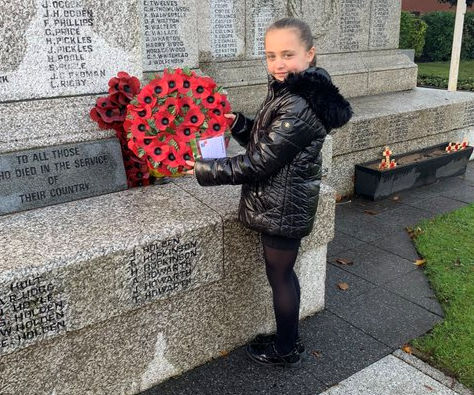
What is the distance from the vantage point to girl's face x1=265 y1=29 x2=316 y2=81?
98.0 inches

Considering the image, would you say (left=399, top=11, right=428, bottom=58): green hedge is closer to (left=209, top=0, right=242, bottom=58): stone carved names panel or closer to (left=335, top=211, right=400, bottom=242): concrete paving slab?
(left=209, top=0, right=242, bottom=58): stone carved names panel

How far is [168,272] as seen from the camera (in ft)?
8.95

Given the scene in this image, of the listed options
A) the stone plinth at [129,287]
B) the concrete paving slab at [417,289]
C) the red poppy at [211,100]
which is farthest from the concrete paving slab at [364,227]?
the red poppy at [211,100]

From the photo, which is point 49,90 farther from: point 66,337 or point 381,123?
point 381,123

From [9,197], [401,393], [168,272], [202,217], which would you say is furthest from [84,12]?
[401,393]

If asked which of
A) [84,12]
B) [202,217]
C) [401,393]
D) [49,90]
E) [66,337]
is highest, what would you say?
[84,12]

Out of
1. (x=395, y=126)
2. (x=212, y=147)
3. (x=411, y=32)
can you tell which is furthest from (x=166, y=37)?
(x=411, y=32)

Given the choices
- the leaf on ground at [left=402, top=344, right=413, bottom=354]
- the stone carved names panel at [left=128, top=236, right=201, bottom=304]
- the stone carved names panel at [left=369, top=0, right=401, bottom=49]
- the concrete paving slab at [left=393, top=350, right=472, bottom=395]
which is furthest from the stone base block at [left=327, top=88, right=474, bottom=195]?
the stone carved names panel at [left=128, top=236, right=201, bottom=304]

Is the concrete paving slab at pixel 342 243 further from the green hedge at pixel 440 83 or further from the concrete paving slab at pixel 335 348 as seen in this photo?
the green hedge at pixel 440 83

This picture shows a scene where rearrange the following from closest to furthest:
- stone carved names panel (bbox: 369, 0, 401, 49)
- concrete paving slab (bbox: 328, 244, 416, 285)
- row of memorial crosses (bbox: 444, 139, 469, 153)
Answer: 1. concrete paving slab (bbox: 328, 244, 416, 285)
2. row of memorial crosses (bbox: 444, 139, 469, 153)
3. stone carved names panel (bbox: 369, 0, 401, 49)

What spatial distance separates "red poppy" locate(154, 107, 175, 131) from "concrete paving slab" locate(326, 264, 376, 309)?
1.83 m

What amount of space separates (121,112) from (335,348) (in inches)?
81.8

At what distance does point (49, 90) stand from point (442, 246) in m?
3.64

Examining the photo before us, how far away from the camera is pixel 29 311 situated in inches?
91.9
